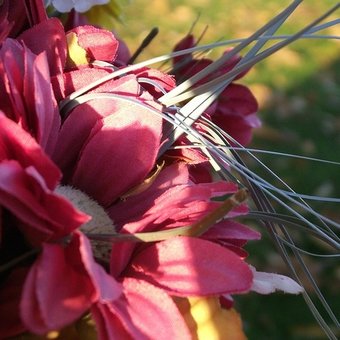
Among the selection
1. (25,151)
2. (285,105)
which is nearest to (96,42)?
(25,151)

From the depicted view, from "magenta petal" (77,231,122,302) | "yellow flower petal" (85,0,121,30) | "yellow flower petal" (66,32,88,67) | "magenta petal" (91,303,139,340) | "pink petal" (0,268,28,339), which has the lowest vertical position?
"yellow flower petal" (85,0,121,30)

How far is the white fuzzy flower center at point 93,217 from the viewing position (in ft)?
1.12

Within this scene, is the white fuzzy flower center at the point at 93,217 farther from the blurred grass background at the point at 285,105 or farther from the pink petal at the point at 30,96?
the blurred grass background at the point at 285,105

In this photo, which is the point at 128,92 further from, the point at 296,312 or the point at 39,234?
the point at 296,312

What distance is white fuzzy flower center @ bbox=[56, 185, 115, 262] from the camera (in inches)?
13.5

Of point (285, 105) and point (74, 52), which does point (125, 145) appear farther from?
point (285, 105)

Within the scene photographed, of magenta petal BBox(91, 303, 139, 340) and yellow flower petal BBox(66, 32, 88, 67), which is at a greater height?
yellow flower petal BBox(66, 32, 88, 67)

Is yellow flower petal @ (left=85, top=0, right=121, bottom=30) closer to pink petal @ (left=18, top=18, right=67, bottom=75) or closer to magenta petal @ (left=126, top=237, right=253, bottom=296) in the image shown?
pink petal @ (left=18, top=18, right=67, bottom=75)

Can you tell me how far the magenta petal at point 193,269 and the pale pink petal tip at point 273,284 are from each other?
36 mm

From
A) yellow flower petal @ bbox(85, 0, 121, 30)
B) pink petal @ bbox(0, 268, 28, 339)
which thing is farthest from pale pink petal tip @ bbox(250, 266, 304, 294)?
yellow flower petal @ bbox(85, 0, 121, 30)

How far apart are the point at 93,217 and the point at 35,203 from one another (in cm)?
6

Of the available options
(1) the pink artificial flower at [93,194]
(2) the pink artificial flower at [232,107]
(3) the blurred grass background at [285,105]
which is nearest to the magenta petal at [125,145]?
(1) the pink artificial flower at [93,194]

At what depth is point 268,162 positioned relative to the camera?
5.90 ft

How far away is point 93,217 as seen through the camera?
1.19 ft
